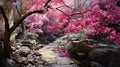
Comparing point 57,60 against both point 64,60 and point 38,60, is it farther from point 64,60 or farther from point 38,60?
point 38,60

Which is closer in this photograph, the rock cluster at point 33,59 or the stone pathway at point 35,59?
the rock cluster at point 33,59

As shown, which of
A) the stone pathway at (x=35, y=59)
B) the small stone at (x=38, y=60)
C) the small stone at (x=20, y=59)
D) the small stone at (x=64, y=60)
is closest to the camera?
the small stone at (x=20, y=59)

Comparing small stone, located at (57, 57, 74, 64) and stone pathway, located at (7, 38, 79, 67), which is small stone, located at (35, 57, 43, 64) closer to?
stone pathway, located at (7, 38, 79, 67)

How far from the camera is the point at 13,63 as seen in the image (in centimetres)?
830

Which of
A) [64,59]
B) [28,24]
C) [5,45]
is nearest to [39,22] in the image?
[28,24]

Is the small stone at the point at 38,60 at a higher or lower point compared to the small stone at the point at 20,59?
lower

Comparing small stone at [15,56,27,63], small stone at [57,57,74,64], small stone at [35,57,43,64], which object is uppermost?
small stone at [15,56,27,63]

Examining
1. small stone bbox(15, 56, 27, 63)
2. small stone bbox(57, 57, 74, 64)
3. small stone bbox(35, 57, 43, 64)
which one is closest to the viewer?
small stone bbox(15, 56, 27, 63)

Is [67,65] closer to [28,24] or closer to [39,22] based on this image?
[39,22]

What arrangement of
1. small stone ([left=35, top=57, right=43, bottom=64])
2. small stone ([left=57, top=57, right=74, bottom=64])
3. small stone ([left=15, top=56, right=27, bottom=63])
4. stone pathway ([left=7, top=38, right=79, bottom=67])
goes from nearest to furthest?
small stone ([left=15, top=56, right=27, bottom=63]), stone pathway ([left=7, top=38, right=79, bottom=67]), small stone ([left=35, top=57, right=43, bottom=64]), small stone ([left=57, top=57, right=74, bottom=64])

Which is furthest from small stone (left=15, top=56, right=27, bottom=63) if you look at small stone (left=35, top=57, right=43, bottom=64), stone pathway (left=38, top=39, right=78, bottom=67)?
stone pathway (left=38, top=39, right=78, bottom=67)

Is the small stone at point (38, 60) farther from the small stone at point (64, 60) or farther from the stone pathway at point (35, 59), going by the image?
the small stone at point (64, 60)

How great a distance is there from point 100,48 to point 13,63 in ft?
16.8

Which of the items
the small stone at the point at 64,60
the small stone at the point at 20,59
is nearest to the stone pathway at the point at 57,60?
the small stone at the point at 64,60
